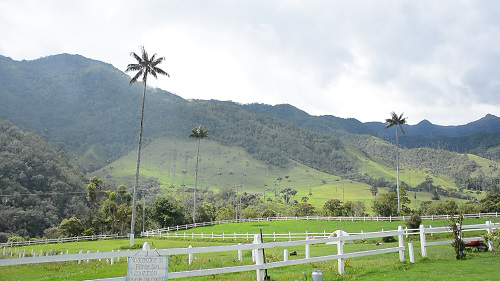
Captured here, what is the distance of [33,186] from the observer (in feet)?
452

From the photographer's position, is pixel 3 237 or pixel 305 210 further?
pixel 305 210

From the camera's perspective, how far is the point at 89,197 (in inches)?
3494

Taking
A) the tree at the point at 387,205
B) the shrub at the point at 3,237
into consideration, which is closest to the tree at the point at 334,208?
the tree at the point at 387,205

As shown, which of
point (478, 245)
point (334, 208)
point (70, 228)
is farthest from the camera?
point (70, 228)

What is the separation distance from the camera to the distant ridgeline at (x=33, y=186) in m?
106

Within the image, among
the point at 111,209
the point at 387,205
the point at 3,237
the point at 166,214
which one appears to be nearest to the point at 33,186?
the point at 3,237

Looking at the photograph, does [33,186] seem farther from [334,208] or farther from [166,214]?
[334,208]

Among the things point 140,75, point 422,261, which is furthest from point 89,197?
point 422,261

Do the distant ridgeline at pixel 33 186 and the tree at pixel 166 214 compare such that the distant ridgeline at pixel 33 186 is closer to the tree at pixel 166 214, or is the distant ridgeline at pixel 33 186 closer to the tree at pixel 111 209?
the tree at pixel 111 209

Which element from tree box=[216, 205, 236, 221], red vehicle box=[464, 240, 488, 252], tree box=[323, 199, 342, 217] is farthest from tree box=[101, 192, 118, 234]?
red vehicle box=[464, 240, 488, 252]

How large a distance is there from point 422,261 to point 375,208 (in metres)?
71.7

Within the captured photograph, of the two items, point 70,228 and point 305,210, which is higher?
point 305,210

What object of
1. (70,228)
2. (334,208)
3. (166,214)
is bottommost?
(70,228)

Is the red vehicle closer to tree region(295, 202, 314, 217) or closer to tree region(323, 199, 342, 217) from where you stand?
tree region(323, 199, 342, 217)
